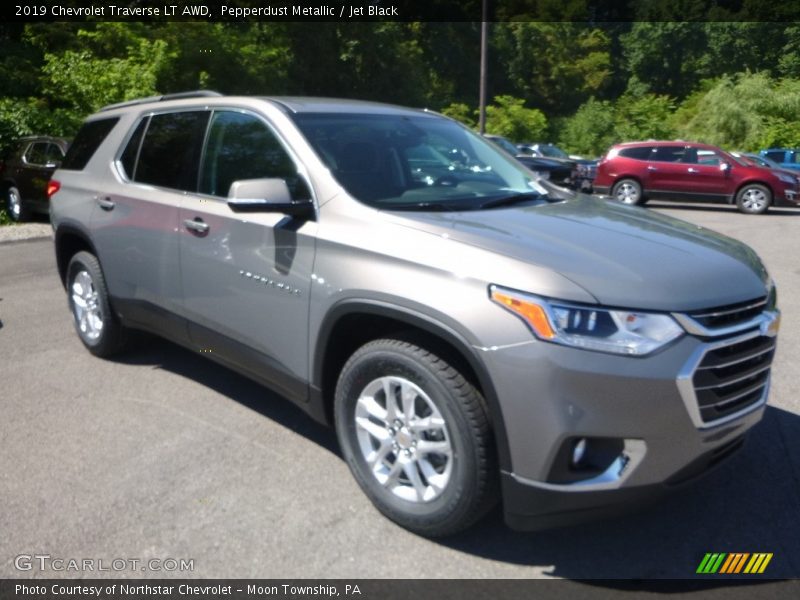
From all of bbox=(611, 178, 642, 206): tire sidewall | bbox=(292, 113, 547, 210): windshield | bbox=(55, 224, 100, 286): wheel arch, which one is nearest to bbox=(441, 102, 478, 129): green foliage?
bbox=(611, 178, 642, 206): tire sidewall

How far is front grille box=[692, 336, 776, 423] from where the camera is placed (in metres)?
2.81

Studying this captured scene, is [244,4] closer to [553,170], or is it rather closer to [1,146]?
[553,170]

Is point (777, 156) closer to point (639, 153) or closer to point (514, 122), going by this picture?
point (639, 153)

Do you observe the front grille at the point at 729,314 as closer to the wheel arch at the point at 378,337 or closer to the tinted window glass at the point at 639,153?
the wheel arch at the point at 378,337

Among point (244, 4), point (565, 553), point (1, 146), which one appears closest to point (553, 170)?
point (1, 146)

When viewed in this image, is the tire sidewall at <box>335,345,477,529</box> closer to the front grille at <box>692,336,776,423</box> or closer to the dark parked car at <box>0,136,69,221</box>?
the front grille at <box>692,336,776,423</box>

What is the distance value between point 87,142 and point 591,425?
14.5 ft

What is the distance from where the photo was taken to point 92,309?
5598 millimetres

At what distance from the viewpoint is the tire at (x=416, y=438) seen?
2.94m

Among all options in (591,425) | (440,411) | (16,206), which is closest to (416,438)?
(440,411)

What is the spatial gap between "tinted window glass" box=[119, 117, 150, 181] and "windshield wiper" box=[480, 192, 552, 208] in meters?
2.45

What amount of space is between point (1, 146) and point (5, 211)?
1.42 meters

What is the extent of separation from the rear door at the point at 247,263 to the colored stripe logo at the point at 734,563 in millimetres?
1857

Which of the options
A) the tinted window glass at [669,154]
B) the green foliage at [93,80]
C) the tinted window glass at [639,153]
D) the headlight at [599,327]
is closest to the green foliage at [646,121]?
the tinted window glass at [639,153]
